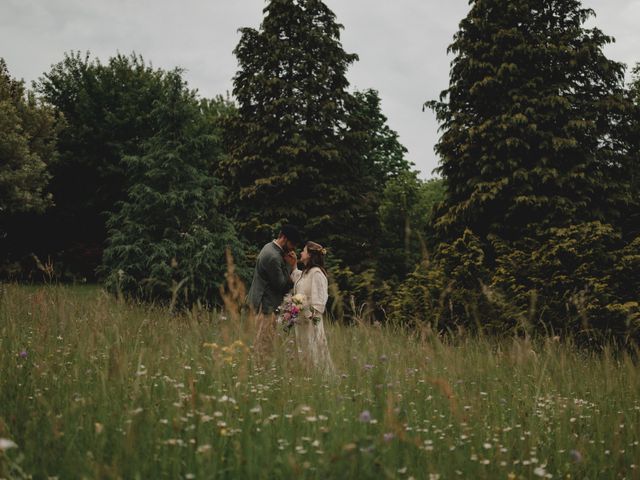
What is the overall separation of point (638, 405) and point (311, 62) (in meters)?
18.2

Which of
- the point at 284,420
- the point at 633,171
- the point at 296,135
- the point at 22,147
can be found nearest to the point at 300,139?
the point at 296,135

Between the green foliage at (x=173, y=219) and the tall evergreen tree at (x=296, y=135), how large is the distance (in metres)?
5.26

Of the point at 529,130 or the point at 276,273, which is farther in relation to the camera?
the point at 529,130

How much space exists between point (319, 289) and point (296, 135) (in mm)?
13341

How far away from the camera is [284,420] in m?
2.86

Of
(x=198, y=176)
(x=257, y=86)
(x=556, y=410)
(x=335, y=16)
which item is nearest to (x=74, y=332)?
(x=556, y=410)

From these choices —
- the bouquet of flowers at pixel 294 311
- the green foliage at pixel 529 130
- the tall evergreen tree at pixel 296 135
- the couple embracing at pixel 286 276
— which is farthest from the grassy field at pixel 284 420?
the tall evergreen tree at pixel 296 135

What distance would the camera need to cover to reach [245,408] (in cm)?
290

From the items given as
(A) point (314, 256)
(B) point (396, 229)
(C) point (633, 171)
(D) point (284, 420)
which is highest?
(C) point (633, 171)

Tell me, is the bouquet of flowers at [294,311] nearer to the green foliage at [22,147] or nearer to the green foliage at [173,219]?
the green foliage at [173,219]

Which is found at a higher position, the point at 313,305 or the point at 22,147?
the point at 22,147

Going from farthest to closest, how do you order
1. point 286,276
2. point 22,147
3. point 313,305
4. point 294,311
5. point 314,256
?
point 22,147 → point 286,276 → point 314,256 → point 313,305 → point 294,311

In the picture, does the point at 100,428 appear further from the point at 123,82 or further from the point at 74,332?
the point at 123,82

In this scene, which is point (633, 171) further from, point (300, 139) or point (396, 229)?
point (300, 139)
